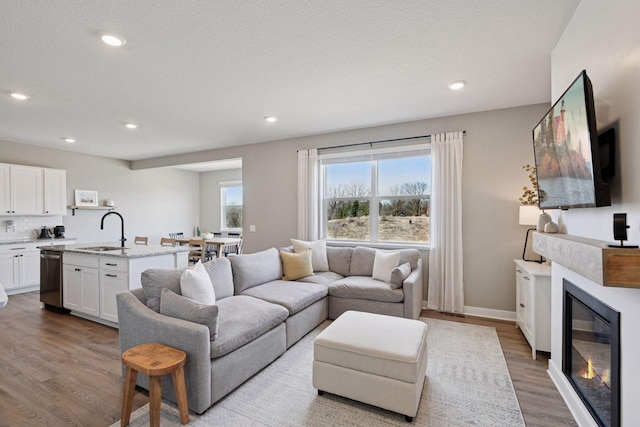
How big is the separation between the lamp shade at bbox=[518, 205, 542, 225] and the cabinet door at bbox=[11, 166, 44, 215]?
765 cm

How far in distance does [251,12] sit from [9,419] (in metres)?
3.09

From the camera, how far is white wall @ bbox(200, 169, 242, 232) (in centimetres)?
Result: 863

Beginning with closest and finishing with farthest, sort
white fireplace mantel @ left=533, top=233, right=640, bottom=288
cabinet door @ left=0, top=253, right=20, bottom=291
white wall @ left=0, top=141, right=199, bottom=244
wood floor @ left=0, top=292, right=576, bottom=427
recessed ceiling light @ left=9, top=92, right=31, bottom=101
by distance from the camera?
white fireplace mantel @ left=533, top=233, right=640, bottom=288
wood floor @ left=0, top=292, right=576, bottom=427
recessed ceiling light @ left=9, top=92, right=31, bottom=101
cabinet door @ left=0, top=253, right=20, bottom=291
white wall @ left=0, top=141, right=199, bottom=244

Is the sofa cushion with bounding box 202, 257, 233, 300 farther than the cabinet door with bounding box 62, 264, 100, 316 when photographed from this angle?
No

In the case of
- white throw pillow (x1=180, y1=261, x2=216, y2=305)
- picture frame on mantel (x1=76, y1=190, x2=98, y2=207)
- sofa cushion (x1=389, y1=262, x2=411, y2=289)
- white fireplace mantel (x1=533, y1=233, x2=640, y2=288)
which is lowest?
sofa cushion (x1=389, y1=262, x2=411, y2=289)

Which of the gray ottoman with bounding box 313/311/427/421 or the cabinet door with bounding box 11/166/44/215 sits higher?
the cabinet door with bounding box 11/166/44/215

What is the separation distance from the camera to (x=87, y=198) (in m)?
6.27

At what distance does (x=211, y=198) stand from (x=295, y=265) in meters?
5.68

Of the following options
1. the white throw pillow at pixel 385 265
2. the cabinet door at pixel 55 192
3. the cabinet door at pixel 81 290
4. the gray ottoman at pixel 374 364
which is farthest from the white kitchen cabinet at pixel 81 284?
the white throw pillow at pixel 385 265

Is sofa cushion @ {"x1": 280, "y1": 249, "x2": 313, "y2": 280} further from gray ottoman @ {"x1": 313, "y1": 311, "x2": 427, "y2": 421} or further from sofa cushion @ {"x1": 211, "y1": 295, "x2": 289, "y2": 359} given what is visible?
gray ottoman @ {"x1": 313, "y1": 311, "x2": 427, "y2": 421}

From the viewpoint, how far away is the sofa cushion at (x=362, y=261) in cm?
417

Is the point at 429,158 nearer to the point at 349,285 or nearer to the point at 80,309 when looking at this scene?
the point at 349,285

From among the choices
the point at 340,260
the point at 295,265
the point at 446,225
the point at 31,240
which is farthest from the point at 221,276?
the point at 31,240

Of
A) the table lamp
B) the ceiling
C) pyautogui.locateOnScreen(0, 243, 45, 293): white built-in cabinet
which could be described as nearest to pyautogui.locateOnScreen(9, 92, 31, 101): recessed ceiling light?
the ceiling
